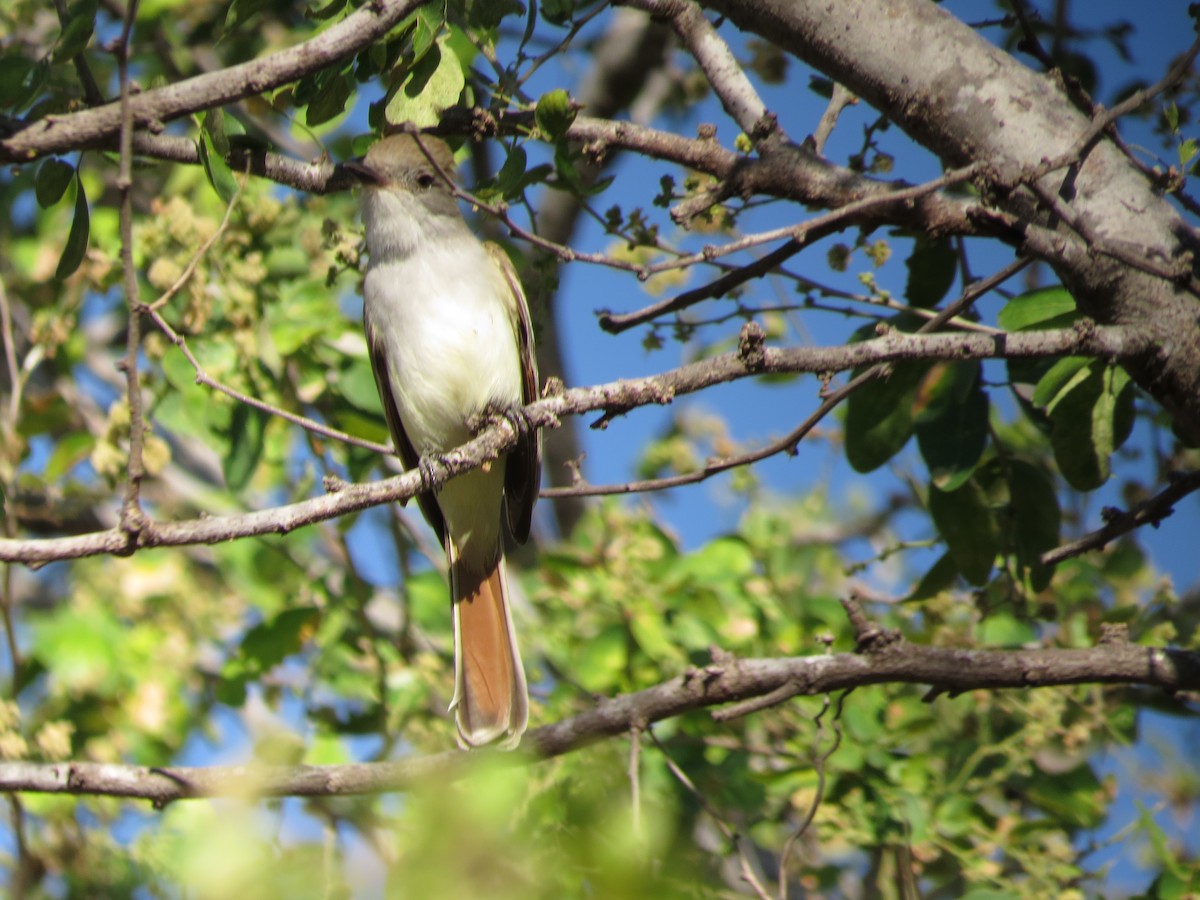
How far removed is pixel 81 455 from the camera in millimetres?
5004

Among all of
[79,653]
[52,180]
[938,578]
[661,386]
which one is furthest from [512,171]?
[79,653]

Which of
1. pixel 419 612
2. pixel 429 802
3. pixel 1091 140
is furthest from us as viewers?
pixel 419 612

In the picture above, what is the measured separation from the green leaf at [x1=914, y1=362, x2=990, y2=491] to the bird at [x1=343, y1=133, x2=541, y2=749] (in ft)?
3.69

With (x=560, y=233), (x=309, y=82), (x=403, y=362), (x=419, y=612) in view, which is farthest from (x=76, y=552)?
(x=560, y=233)

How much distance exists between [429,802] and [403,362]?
2.19 m

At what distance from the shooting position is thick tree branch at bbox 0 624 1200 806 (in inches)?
108

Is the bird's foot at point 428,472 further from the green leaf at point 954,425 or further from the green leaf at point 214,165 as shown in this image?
the green leaf at point 954,425

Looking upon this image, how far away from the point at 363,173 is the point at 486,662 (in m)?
1.39

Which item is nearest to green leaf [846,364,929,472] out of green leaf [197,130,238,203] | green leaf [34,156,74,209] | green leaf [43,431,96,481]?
green leaf [197,130,238,203]

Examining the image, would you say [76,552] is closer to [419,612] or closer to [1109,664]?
[1109,664]

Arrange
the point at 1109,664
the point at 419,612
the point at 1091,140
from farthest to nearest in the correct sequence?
1. the point at 419,612
2. the point at 1109,664
3. the point at 1091,140

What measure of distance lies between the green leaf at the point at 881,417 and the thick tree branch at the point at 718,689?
681 millimetres

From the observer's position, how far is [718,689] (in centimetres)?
282

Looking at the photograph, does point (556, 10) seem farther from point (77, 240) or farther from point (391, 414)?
point (391, 414)
